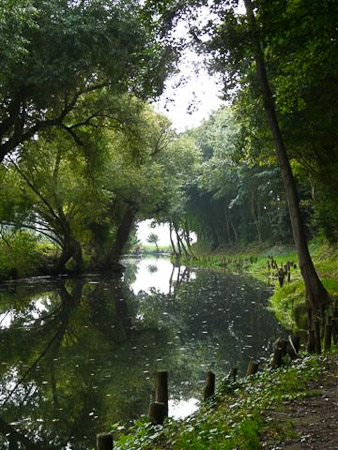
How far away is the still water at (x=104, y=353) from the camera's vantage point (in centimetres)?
789

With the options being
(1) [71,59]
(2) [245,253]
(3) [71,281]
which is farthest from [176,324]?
(2) [245,253]

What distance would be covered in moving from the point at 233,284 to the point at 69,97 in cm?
1641

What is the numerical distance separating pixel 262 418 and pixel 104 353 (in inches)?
301

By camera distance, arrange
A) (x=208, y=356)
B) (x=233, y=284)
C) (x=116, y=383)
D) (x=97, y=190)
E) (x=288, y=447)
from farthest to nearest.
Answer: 1. (x=233, y=284)
2. (x=97, y=190)
3. (x=208, y=356)
4. (x=116, y=383)
5. (x=288, y=447)

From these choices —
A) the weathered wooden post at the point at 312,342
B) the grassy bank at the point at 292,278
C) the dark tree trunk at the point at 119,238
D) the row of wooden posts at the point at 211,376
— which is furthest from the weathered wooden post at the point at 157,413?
the dark tree trunk at the point at 119,238

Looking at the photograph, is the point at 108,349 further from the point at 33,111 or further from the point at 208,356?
the point at 33,111

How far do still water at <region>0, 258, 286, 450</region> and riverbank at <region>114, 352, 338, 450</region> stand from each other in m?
1.28

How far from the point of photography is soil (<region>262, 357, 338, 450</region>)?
4680 millimetres

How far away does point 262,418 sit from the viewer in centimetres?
560

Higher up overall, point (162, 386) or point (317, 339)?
point (162, 386)

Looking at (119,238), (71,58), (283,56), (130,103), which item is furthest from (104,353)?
(119,238)

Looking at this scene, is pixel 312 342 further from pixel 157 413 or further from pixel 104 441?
pixel 104 441

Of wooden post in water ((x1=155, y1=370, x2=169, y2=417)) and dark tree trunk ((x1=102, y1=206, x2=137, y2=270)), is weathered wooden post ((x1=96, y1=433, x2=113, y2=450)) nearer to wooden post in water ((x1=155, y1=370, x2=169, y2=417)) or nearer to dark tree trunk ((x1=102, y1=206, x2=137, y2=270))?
wooden post in water ((x1=155, y1=370, x2=169, y2=417))

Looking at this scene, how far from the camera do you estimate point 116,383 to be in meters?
9.73
